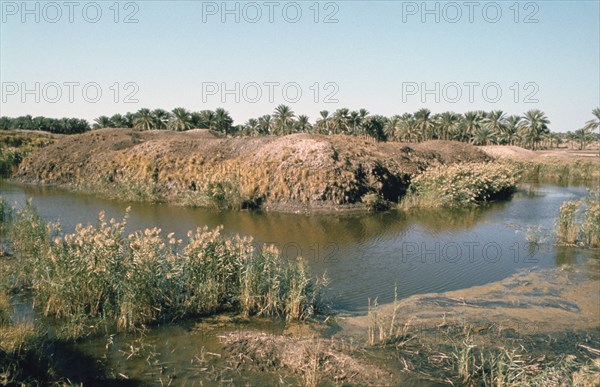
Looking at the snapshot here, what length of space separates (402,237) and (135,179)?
52.6 ft

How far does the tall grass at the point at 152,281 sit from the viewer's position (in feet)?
24.2

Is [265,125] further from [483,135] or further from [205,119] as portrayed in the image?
[483,135]

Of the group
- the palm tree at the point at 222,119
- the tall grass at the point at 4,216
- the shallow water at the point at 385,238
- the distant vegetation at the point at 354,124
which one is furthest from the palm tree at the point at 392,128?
the tall grass at the point at 4,216

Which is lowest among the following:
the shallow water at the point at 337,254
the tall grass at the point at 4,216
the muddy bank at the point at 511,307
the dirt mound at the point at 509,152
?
the muddy bank at the point at 511,307

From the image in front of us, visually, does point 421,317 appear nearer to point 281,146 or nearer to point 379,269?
point 379,269

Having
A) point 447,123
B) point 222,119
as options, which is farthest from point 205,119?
point 447,123

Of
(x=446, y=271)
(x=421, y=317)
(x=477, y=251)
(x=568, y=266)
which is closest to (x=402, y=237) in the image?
(x=477, y=251)

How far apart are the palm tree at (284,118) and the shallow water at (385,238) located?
4608 centimetres

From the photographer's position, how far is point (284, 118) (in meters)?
67.2

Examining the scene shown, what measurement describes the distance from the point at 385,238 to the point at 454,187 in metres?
9.56

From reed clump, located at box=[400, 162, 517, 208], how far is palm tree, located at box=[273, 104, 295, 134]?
44.6 metres

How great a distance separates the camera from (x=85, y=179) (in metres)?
27.2

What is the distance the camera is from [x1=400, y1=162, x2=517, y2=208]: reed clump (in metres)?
Result: 21.8

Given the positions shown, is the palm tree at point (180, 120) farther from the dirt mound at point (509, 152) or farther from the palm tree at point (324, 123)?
the dirt mound at point (509, 152)
